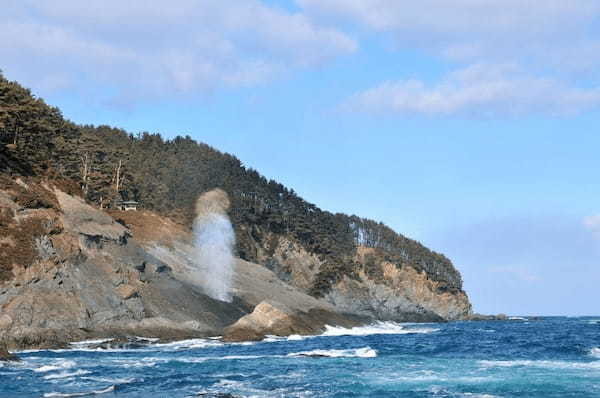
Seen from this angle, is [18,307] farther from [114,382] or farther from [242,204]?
[242,204]

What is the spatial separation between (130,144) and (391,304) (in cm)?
7210

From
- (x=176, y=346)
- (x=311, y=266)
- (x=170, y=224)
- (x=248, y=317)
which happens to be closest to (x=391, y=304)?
(x=311, y=266)

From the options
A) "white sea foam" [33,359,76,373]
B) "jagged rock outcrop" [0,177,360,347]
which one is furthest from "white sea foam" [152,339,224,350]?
"white sea foam" [33,359,76,373]

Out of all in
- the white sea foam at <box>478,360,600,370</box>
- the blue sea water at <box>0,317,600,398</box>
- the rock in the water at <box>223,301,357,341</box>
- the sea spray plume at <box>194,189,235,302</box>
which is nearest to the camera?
the blue sea water at <box>0,317,600,398</box>

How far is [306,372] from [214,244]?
215 ft

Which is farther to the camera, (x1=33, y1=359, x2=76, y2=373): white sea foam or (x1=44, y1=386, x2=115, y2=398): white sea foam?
(x1=33, y1=359, x2=76, y2=373): white sea foam

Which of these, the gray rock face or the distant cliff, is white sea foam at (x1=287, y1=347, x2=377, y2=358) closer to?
the gray rock face

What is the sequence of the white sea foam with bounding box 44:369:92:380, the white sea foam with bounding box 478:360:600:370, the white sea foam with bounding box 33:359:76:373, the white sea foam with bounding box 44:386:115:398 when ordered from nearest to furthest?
the white sea foam with bounding box 44:386:115:398 → the white sea foam with bounding box 44:369:92:380 → the white sea foam with bounding box 33:359:76:373 → the white sea foam with bounding box 478:360:600:370

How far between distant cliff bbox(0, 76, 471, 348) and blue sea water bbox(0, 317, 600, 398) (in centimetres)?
1617

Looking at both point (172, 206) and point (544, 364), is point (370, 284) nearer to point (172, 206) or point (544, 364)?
point (172, 206)

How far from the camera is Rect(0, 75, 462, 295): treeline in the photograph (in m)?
78.1

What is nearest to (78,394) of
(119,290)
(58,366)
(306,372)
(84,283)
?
(58,366)

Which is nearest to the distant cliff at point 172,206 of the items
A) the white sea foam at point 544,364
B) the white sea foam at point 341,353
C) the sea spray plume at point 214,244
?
the sea spray plume at point 214,244

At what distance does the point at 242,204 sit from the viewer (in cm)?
14500
